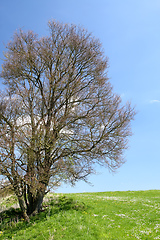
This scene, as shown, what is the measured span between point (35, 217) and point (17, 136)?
228 inches

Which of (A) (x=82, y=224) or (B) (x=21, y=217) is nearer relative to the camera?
(A) (x=82, y=224)

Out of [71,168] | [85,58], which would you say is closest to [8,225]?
[71,168]

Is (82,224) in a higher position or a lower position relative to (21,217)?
higher

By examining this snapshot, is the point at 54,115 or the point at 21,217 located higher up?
the point at 54,115

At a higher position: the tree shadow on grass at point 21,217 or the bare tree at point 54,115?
the bare tree at point 54,115

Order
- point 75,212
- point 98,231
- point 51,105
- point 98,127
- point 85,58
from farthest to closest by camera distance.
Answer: point 85,58
point 51,105
point 98,127
point 75,212
point 98,231

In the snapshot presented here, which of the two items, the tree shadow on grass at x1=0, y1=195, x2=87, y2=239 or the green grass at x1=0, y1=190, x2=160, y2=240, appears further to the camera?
the tree shadow on grass at x1=0, y1=195, x2=87, y2=239

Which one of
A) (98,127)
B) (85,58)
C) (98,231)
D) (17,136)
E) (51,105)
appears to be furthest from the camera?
(85,58)

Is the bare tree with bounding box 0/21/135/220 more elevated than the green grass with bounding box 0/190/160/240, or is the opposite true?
the bare tree with bounding box 0/21/135/220

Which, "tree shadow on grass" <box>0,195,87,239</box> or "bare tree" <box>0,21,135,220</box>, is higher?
"bare tree" <box>0,21,135,220</box>

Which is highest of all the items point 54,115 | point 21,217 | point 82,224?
point 54,115

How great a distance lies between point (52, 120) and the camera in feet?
46.7

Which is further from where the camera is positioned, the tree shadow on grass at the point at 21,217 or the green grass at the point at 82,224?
the tree shadow on grass at the point at 21,217

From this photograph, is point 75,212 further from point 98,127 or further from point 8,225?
point 98,127
